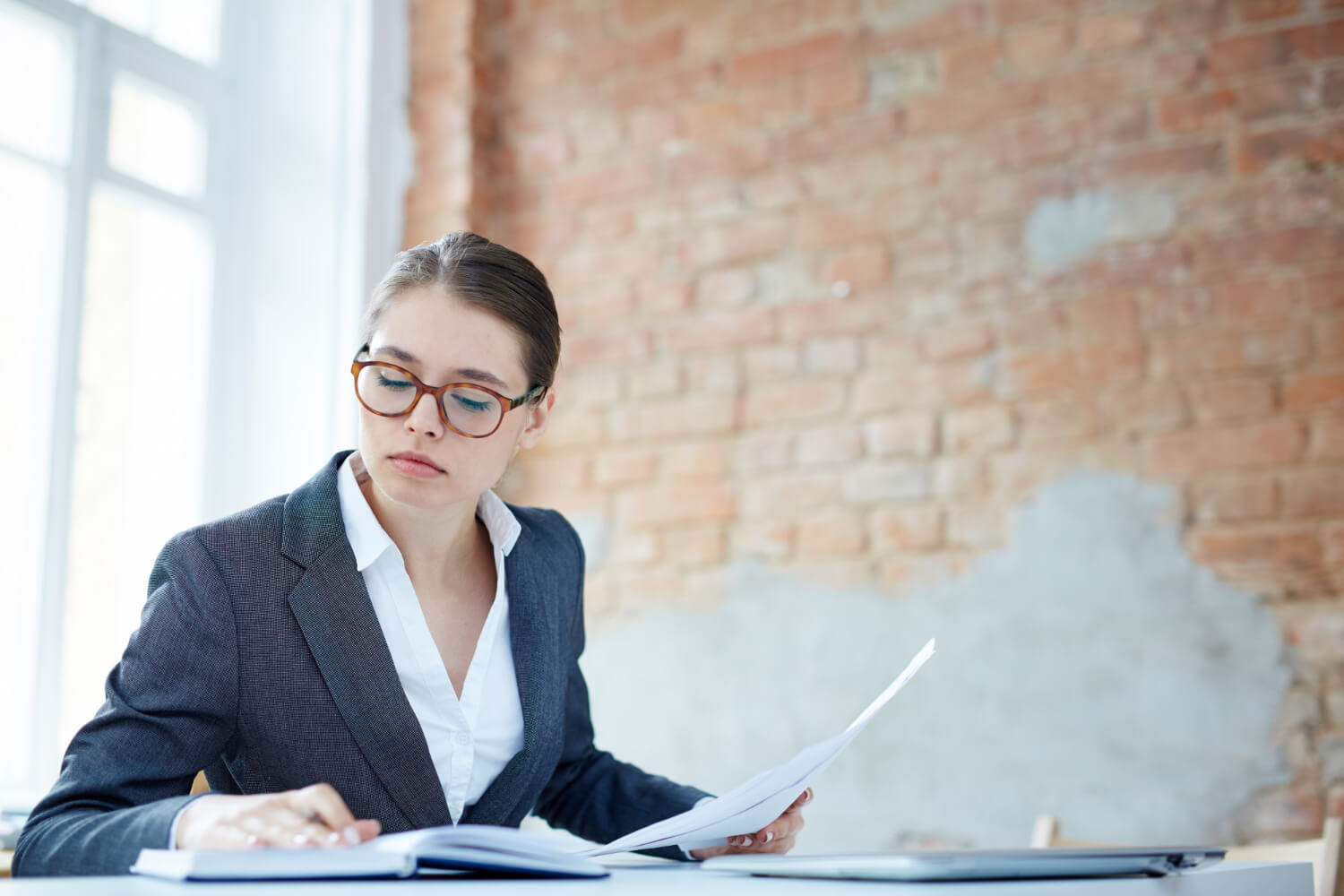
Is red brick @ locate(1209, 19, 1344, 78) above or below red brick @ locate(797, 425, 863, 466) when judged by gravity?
above

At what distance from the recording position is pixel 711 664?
2.82m

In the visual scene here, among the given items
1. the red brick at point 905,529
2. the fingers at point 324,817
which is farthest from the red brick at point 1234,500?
the fingers at point 324,817

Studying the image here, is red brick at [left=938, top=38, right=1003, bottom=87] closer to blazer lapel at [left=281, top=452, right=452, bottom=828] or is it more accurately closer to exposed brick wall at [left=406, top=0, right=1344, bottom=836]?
→ exposed brick wall at [left=406, top=0, right=1344, bottom=836]

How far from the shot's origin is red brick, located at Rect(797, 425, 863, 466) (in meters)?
2.75

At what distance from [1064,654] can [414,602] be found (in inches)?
61.2

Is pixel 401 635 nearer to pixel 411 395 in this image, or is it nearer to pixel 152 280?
pixel 411 395

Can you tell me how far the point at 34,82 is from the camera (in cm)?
279

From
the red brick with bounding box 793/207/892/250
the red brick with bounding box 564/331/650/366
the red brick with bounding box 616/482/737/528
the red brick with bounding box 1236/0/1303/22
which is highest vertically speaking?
the red brick with bounding box 1236/0/1303/22

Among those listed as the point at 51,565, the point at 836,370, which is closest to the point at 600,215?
the point at 836,370

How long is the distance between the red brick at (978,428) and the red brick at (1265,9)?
37.0 inches

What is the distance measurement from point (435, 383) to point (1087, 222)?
1724 millimetres

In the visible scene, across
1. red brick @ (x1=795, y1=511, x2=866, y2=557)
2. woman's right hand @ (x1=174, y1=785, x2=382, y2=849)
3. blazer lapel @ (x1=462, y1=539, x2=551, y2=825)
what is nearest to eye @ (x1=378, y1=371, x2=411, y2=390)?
blazer lapel @ (x1=462, y1=539, x2=551, y2=825)

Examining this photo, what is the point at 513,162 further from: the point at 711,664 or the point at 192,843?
the point at 192,843

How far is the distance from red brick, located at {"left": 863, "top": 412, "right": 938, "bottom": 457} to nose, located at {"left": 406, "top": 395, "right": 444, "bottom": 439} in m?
1.53
